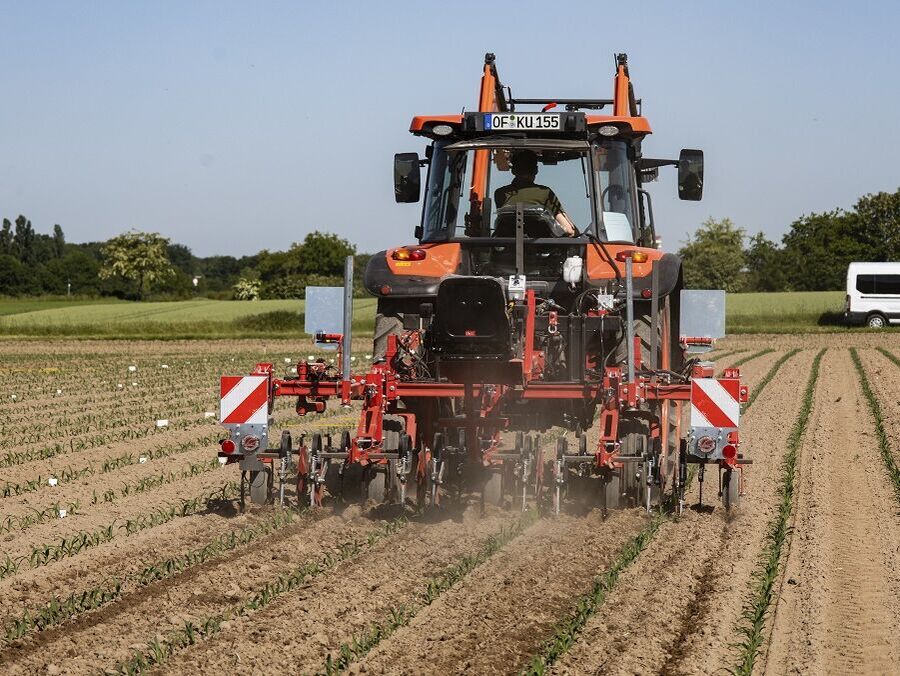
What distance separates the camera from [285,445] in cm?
865

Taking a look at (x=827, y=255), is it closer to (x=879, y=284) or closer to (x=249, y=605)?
(x=879, y=284)

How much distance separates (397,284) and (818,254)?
74.9 meters

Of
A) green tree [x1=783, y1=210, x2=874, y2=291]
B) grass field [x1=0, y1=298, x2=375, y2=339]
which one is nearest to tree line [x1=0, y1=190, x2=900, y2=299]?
green tree [x1=783, y1=210, x2=874, y2=291]

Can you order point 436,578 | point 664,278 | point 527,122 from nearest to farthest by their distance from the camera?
point 436,578, point 664,278, point 527,122

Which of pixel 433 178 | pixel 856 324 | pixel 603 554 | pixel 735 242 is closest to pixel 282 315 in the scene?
pixel 856 324

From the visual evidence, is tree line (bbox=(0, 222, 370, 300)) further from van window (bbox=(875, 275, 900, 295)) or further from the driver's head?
the driver's head

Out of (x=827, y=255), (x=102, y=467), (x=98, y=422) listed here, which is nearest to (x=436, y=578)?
(x=102, y=467)

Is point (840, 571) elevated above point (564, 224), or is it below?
→ below

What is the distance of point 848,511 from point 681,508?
1344mm

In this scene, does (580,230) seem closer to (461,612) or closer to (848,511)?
(848,511)

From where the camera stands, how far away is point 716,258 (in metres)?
89.6

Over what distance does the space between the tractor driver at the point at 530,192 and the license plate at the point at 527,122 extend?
23 cm

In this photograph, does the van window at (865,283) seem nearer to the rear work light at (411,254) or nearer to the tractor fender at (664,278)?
the tractor fender at (664,278)

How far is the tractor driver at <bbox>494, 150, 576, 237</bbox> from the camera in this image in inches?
374
